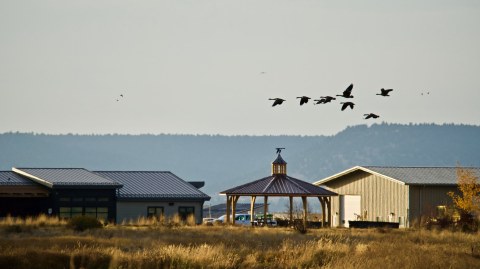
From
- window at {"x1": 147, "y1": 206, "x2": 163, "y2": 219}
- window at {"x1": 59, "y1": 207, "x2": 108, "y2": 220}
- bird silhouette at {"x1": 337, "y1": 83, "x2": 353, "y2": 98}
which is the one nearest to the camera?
bird silhouette at {"x1": 337, "y1": 83, "x2": 353, "y2": 98}

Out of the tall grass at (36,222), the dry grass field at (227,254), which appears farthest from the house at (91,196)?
the dry grass field at (227,254)

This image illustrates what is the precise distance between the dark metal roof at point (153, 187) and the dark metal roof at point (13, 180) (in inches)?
213

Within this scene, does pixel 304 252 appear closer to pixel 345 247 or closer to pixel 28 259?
pixel 345 247

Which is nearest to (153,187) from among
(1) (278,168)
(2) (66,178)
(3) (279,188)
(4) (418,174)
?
(2) (66,178)

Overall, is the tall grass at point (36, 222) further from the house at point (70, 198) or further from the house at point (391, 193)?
the house at point (391, 193)

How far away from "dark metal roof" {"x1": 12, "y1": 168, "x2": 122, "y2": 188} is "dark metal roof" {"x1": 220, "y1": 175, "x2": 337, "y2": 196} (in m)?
8.21

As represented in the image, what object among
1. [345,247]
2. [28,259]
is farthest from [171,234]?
[28,259]

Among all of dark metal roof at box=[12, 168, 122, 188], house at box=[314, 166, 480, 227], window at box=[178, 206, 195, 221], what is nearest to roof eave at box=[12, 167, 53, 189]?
dark metal roof at box=[12, 168, 122, 188]

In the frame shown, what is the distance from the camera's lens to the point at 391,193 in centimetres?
7119

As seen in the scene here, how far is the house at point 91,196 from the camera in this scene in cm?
6781

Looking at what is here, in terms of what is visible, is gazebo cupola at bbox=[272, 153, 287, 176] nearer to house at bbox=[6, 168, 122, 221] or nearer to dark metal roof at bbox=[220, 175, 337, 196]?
dark metal roof at bbox=[220, 175, 337, 196]

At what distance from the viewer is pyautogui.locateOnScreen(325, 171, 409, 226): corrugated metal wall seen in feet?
230

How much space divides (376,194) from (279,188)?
980cm

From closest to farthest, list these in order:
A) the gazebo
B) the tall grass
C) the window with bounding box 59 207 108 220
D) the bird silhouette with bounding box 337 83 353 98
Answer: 1. the bird silhouette with bounding box 337 83 353 98
2. the tall grass
3. the gazebo
4. the window with bounding box 59 207 108 220
